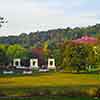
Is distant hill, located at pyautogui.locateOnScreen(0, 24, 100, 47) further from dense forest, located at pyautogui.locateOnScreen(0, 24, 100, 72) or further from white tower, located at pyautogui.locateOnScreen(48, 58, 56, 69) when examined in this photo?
white tower, located at pyautogui.locateOnScreen(48, 58, 56, 69)

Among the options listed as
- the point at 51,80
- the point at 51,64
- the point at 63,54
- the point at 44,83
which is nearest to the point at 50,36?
the point at 51,64

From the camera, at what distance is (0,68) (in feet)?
167

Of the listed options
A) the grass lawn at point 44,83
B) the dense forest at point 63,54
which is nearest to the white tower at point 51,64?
the dense forest at point 63,54

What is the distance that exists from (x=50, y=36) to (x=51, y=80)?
65070 mm

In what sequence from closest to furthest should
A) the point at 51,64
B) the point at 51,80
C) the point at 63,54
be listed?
the point at 51,80 → the point at 63,54 → the point at 51,64

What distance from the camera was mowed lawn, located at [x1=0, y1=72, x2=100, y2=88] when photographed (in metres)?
38.5

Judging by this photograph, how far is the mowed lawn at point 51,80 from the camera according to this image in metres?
38.5

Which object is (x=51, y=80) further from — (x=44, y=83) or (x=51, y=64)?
(x=51, y=64)

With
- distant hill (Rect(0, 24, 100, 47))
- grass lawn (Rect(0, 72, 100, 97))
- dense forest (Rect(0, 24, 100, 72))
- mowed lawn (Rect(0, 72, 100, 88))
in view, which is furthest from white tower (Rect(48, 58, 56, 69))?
distant hill (Rect(0, 24, 100, 47))

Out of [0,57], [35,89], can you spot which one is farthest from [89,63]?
[35,89]

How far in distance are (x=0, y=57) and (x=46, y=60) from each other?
8486 millimetres

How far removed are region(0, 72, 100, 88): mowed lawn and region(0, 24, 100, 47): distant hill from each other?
48879 millimetres

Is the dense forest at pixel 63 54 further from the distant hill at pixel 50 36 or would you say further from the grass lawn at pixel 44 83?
the grass lawn at pixel 44 83

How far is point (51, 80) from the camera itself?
1662 inches
